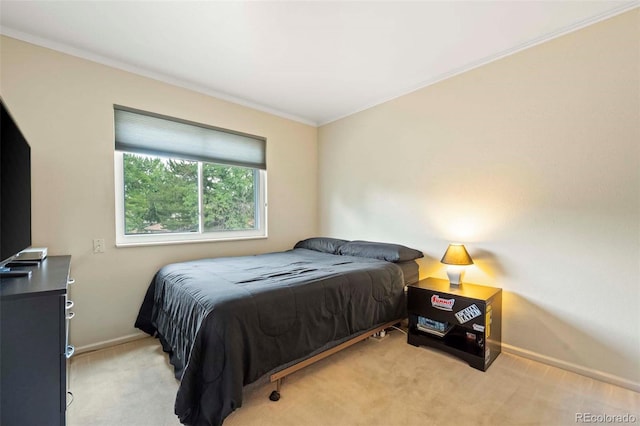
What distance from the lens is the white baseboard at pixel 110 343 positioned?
2.30m

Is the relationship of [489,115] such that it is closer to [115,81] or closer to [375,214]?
[375,214]

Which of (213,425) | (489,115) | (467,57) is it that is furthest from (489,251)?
(213,425)

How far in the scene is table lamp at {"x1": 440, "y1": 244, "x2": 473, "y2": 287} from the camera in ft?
7.73

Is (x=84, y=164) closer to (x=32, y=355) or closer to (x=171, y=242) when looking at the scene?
(x=171, y=242)

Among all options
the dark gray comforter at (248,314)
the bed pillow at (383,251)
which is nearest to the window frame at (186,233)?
the dark gray comforter at (248,314)

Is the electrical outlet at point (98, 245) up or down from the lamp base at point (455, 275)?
up

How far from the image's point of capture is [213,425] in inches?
55.2

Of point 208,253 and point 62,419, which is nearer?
point 62,419

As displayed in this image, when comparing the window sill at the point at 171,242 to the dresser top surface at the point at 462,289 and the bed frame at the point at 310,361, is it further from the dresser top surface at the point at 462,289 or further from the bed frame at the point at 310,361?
the dresser top surface at the point at 462,289

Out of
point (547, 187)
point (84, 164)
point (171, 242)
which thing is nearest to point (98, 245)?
point (171, 242)

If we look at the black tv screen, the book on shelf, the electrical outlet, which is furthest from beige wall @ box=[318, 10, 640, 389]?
the black tv screen

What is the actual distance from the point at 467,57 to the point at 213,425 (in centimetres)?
320

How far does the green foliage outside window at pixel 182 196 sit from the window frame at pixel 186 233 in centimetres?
4

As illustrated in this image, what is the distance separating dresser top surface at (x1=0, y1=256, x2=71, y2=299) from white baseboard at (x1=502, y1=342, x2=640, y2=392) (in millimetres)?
3028
